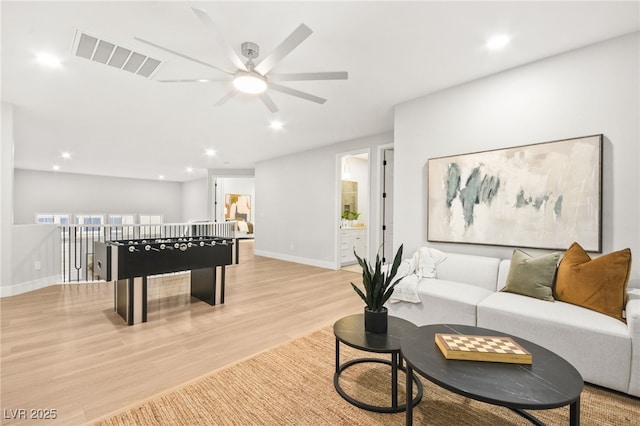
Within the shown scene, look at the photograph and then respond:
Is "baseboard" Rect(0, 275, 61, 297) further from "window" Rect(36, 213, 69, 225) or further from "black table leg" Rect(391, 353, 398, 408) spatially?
"window" Rect(36, 213, 69, 225)

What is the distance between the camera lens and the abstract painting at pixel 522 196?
2.50 metres

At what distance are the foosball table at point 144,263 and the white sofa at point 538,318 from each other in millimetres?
2227

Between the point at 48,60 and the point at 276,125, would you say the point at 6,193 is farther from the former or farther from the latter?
the point at 276,125

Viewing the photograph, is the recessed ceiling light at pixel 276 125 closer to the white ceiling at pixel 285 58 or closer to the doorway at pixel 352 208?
the white ceiling at pixel 285 58

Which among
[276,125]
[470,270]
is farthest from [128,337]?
[276,125]

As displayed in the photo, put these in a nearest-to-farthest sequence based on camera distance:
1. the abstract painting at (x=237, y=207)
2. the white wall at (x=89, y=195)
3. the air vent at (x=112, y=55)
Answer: the air vent at (x=112, y=55) < the white wall at (x=89, y=195) < the abstract painting at (x=237, y=207)

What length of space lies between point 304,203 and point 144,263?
13.6ft

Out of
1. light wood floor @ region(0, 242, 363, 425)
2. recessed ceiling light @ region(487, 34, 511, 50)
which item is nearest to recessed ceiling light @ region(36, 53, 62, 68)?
light wood floor @ region(0, 242, 363, 425)

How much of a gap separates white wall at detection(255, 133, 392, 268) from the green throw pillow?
2925mm

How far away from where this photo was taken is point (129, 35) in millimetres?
2404

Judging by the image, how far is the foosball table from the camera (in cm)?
290

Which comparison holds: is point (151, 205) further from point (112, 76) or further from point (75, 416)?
point (75, 416)

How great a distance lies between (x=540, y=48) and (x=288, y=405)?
3.56 metres

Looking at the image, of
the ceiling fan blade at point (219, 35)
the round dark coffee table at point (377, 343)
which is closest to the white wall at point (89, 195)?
the ceiling fan blade at point (219, 35)
